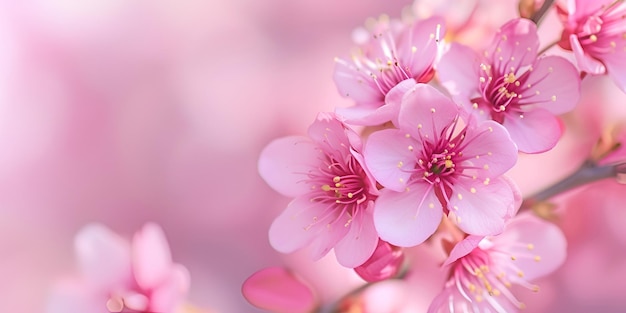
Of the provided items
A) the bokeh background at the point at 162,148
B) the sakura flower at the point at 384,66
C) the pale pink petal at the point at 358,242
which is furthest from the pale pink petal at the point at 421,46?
the bokeh background at the point at 162,148

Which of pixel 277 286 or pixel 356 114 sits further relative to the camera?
pixel 277 286

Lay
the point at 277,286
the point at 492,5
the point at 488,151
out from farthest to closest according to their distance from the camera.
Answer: the point at 492,5 < the point at 277,286 < the point at 488,151

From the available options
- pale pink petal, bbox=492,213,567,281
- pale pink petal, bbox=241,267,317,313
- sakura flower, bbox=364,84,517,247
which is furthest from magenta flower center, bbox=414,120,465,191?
pale pink petal, bbox=241,267,317,313

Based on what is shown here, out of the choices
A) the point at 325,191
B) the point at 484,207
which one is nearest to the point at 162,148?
the point at 325,191

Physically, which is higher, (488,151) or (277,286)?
(488,151)

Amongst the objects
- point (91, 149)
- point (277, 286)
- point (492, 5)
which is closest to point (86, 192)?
point (91, 149)

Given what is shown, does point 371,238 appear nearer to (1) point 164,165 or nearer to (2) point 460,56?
(2) point 460,56

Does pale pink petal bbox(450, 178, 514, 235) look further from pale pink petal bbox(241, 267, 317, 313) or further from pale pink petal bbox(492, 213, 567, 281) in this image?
pale pink petal bbox(241, 267, 317, 313)
